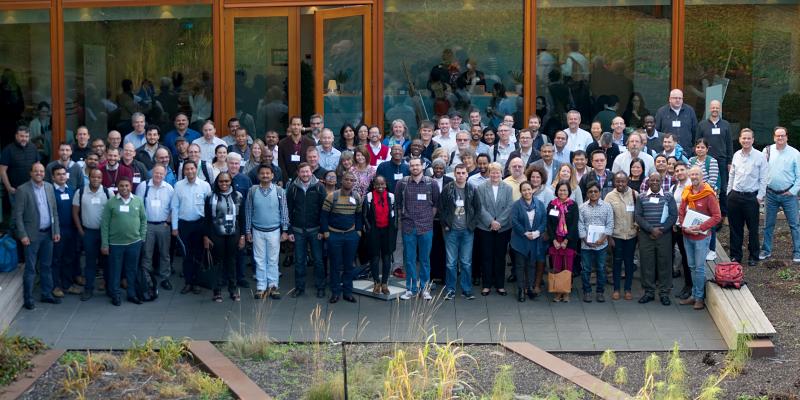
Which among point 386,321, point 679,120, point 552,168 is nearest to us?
point 386,321

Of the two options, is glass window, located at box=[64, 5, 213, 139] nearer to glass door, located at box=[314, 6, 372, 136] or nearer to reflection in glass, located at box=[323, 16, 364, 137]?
glass door, located at box=[314, 6, 372, 136]

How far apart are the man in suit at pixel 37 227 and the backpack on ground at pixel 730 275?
335 inches

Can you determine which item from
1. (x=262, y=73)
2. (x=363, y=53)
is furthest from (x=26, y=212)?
(x=363, y=53)

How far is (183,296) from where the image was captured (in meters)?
16.1

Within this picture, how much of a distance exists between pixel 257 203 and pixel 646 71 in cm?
738

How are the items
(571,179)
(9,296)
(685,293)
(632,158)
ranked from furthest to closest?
1. (632,158)
2. (571,179)
3. (685,293)
4. (9,296)

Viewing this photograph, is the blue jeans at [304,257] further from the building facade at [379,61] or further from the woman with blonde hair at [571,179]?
the building facade at [379,61]

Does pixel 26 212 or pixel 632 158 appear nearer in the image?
pixel 26 212

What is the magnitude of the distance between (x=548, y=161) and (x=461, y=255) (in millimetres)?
1920

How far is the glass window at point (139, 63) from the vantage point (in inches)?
772

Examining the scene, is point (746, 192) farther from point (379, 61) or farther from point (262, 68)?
point (262, 68)

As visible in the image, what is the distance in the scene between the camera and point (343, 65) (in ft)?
64.0

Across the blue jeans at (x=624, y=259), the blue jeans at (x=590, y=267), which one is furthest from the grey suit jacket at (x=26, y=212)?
the blue jeans at (x=624, y=259)

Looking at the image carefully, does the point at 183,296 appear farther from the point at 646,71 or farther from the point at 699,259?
the point at 646,71
